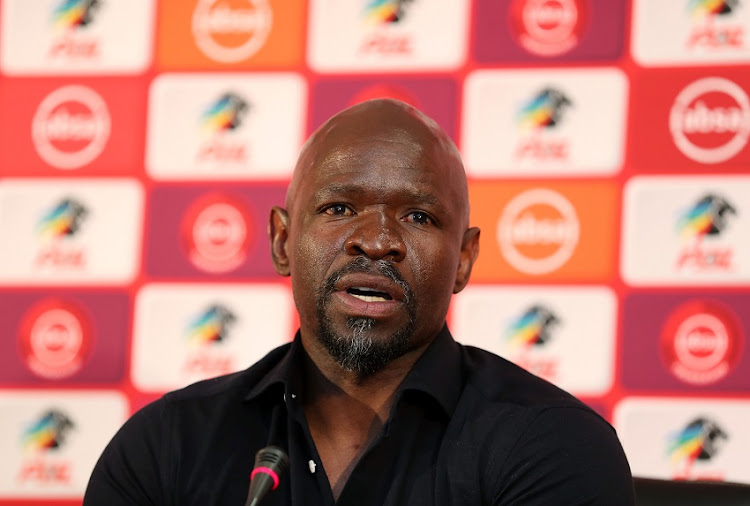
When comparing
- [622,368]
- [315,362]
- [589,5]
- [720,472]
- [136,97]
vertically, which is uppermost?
[589,5]

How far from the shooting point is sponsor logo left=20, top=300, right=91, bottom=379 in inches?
114

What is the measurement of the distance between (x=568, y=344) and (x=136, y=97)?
4.61ft

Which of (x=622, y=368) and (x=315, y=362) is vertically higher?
(x=315, y=362)

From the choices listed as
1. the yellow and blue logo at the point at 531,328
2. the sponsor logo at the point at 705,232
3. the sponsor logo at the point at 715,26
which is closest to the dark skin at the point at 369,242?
the yellow and blue logo at the point at 531,328

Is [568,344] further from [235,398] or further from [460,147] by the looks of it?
[235,398]

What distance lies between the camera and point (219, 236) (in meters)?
2.84

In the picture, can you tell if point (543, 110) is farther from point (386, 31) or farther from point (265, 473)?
point (265, 473)

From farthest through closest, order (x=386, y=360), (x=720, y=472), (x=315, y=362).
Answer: (x=720, y=472) < (x=315, y=362) < (x=386, y=360)

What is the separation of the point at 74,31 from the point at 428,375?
1873 mm

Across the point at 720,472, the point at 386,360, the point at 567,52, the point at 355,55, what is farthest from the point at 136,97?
the point at 720,472

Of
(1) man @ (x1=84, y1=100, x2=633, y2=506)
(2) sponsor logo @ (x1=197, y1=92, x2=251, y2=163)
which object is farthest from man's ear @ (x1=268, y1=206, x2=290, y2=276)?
(2) sponsor logo @ (x1=197, y1=92, x2=251, y2=163)

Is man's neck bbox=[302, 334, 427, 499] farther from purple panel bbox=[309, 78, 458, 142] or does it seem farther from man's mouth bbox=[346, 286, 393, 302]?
purple panel bbox=[309, 78, 458, 142]

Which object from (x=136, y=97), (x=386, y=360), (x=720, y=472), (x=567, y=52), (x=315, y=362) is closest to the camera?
(x=386, y=360)

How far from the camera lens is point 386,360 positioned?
5.36 ft
